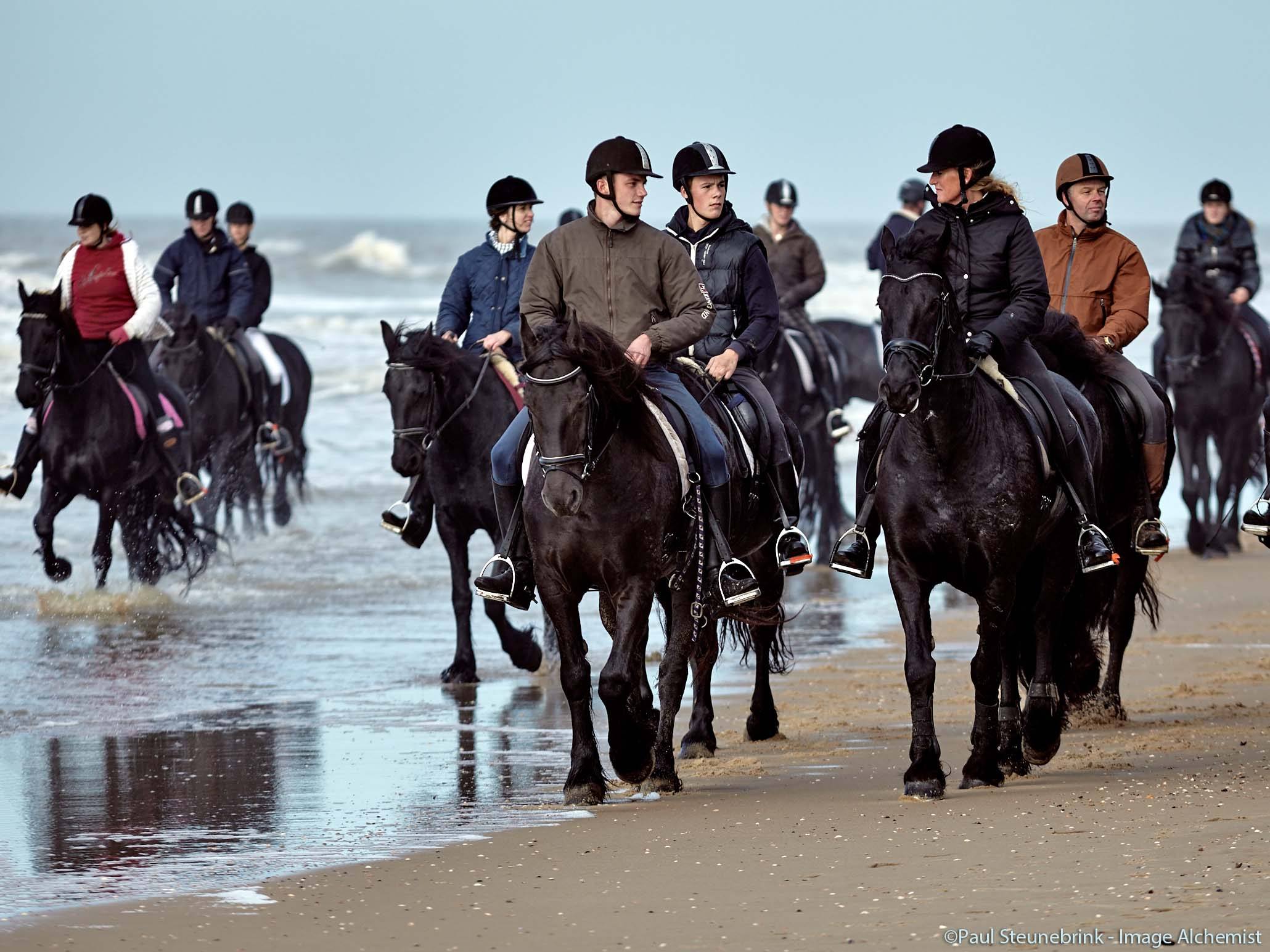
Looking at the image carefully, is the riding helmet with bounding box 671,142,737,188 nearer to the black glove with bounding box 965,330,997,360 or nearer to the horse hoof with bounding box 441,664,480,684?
the black glove with bounding box 965,330,997,360

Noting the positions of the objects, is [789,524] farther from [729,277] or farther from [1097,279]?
[1097,279]

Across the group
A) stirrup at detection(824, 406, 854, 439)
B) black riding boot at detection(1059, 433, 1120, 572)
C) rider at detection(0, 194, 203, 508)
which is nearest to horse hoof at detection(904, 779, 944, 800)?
black riding boot at detection(1059, 433, 1120, 572)

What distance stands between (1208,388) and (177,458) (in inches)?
315

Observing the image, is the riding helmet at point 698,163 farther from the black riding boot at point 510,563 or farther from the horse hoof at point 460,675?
the horse hoof at point 460,675

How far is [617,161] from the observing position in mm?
7641

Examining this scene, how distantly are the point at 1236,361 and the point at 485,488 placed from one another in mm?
7924

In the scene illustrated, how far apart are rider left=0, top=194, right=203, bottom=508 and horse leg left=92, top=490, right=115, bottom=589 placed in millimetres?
516

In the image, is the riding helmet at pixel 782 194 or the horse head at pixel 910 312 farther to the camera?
the riding helmet at pixel 782 194

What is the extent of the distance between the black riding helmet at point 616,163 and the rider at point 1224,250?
10.2 meters

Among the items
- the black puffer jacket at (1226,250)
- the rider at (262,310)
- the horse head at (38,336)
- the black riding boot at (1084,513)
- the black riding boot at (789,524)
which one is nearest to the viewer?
the black riding boot at (1084,513)

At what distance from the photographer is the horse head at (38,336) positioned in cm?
1283

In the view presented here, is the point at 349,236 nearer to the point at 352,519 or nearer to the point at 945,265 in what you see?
the point at 352,519

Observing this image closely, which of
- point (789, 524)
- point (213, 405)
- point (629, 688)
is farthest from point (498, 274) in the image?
point (213, 405)

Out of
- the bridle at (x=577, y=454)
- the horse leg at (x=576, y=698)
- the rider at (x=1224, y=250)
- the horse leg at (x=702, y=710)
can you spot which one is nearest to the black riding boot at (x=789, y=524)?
the horse leg at (x=702, y=710)
